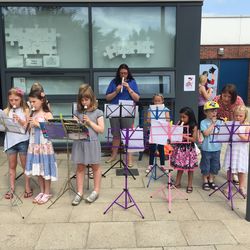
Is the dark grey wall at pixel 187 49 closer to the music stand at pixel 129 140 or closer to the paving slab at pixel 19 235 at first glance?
the music stand at pixel 129 140

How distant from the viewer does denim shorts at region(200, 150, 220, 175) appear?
4.92m

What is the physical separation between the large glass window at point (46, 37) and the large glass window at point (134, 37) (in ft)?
1.07

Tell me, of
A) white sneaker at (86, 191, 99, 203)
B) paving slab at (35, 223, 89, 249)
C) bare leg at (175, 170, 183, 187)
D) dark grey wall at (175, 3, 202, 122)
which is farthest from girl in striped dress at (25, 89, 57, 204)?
dark grey wall at (175, 3, 202, 122)

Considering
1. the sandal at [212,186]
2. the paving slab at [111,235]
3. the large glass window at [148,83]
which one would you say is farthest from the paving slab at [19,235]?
the large glass window at [148,83]

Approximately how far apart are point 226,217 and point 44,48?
16.8 ft

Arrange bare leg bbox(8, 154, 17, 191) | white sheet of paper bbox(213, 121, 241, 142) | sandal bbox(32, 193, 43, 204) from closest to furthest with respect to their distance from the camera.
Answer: white sheet of paper bbox(213, 121, 241, 142) < sandal bbox(32, 193, 43, 204) < bare leg bbox(8, 154, 17, 191)

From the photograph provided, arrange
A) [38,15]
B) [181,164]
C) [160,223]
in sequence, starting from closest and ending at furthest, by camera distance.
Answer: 1. [160,223]
2. [181,164]
3. [38,15]

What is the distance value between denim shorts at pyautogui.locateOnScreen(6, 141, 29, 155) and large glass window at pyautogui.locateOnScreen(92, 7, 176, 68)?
308 centimetres

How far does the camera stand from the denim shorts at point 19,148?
15.2 feet

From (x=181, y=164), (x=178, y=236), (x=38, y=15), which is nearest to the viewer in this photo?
(x=178, y=236)

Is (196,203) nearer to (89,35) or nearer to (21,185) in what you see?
(21,185)

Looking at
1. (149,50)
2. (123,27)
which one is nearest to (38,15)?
(123,27)

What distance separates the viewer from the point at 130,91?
603 cm

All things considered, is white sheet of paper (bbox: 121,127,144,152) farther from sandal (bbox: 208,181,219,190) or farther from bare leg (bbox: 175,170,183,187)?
sandal (bbox: 208,181,219,190)
